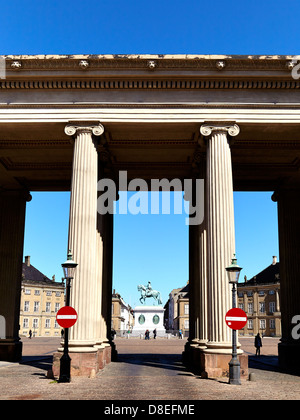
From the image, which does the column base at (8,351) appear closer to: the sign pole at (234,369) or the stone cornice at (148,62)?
the sign pole at (234,369)

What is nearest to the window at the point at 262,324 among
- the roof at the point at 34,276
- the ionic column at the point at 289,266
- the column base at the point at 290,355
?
the roof at the point at 34,276

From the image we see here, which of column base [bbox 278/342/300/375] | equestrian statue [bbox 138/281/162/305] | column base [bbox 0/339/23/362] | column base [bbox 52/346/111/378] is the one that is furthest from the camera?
equestrian statue [bbox 138/281/162/305]

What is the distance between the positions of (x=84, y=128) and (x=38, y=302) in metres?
82.9

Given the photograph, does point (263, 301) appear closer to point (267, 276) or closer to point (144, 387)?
point (267, 276)

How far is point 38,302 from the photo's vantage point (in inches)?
3839

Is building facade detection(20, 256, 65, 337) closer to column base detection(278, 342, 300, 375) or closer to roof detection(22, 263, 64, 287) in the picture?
roof detection(22, 263, 64, 287)

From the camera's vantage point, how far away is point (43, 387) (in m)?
15.1

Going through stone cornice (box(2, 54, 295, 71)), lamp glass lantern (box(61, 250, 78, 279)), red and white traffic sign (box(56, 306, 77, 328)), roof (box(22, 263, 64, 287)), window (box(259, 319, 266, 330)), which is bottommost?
window (box(259, 319, 266, 330))

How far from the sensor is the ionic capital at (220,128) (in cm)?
2022

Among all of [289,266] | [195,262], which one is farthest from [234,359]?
[289,266]

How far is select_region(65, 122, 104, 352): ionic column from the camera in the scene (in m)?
18.3

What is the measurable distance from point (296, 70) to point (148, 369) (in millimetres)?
14487

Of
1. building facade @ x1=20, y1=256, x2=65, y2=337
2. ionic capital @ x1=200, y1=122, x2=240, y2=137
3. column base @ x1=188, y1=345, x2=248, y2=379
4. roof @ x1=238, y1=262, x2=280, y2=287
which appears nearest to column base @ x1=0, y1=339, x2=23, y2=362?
column base @ x1=188, y1=345, x2=248, y2=379

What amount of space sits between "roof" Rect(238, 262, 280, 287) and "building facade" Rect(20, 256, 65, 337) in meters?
40.0
